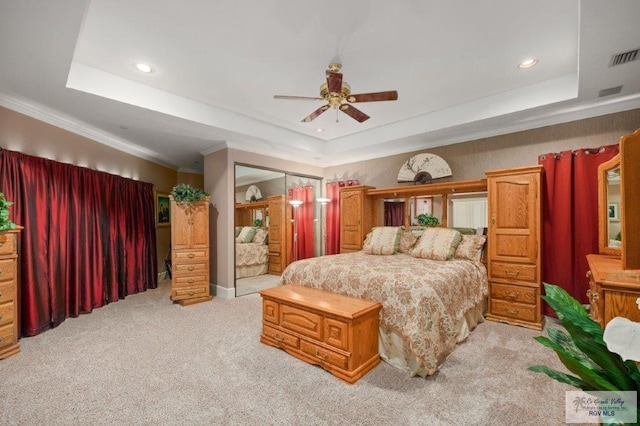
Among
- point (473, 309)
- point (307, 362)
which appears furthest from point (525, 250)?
point (307, 362)

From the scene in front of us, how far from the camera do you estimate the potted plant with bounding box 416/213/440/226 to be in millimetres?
4438

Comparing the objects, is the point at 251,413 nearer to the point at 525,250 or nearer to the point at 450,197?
the point at 525,250

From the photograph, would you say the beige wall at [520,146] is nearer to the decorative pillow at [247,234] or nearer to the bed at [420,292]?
the bed at [420,292]

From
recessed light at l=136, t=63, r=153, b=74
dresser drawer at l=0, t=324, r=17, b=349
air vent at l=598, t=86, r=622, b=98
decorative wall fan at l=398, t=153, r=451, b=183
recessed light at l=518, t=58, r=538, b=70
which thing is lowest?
dresser drawer at l=0, t=324, r=17, b=349

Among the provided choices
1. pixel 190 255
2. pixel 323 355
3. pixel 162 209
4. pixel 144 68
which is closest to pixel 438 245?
pixel 323 355

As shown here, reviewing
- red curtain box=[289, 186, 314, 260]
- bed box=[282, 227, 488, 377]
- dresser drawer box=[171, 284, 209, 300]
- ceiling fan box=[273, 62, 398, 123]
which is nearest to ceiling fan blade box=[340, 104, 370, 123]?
ceiling fan box=[273, 62, 398, 123]

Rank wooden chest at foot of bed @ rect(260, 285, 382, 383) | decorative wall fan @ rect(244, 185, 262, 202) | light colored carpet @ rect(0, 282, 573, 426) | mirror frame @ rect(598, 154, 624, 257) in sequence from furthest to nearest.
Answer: decorative wall fan @ rect(244, 185, 262, 202) → mirror frame @ rect(598, 154, 624, 257) → wooden chest at foot of bed @ rect(260, 285, 382, 383) → light colored carpet @ rect(0, 282, 573, 426)

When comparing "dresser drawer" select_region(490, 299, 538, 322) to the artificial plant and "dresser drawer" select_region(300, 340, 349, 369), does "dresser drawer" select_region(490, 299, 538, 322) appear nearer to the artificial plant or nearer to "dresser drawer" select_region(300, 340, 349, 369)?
"dresser drawer" select_region(300, 340, 349, 369)

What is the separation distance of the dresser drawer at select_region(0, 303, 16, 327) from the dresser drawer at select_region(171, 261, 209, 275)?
5.75ft

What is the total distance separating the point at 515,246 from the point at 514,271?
299mm

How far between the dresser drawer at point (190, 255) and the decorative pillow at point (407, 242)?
3044mm

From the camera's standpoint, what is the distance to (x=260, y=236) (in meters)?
5.18

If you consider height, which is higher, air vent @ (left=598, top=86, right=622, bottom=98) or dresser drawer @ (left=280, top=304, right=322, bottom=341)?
air vent @ (left=598, top=86, right=622, bottom=98)

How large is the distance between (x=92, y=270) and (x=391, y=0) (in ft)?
16.0
